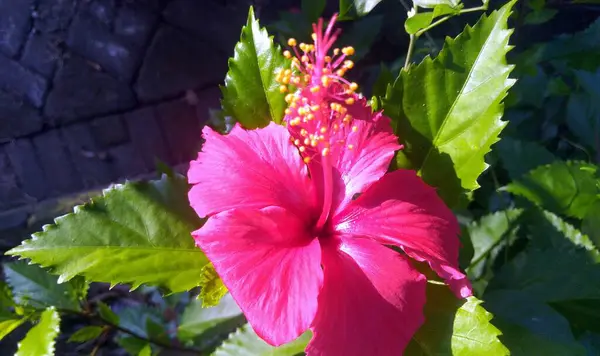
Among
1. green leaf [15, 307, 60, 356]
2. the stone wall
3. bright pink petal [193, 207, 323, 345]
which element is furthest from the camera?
the stone wall

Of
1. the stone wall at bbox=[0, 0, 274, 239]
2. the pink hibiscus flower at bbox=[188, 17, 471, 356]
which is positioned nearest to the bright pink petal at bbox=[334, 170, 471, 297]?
the pink hibiscus flower at bbox=[188, 17, 471, 356]

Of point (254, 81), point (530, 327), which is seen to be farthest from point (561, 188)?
point (254, 81)

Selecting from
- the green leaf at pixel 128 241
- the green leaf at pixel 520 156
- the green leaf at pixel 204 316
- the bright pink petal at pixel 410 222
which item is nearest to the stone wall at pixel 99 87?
the green leaf at pixel 204 316

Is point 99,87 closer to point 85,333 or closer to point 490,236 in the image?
point 85,333

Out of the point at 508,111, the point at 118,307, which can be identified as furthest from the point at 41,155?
the point at 508,111

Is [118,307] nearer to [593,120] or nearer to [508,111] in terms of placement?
[508,111]

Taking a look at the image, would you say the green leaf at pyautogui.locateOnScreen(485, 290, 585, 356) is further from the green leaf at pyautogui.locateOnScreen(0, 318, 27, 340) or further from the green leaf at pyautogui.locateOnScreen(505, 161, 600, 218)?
the green leaf at pyautogui.locateOnScreen(0, 318, 27, 340)

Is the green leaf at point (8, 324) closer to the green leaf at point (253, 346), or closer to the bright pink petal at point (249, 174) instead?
the green leaf at point (253, 346)
